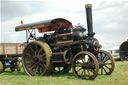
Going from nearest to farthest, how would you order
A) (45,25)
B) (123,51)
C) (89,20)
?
(89,20) < (45,25) < (123,51)

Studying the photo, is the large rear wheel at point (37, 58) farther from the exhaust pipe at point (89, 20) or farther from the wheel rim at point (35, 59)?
the exhaust pipe at point (89, 20)

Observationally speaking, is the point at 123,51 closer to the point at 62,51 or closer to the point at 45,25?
the point at 62,51

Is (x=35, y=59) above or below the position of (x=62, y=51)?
below

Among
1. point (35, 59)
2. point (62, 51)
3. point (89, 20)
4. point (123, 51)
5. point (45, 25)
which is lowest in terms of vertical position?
point (123, 51)

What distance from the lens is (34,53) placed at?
35.0 feet

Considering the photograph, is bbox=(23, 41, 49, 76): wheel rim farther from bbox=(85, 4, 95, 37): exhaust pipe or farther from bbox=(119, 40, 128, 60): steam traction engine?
bbox=(119, 40, 128, 60): steam traction engine

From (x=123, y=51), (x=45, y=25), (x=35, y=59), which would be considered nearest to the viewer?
(x=45, y=25)

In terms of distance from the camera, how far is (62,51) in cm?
1014

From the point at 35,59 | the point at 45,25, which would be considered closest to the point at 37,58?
the point at 35,59

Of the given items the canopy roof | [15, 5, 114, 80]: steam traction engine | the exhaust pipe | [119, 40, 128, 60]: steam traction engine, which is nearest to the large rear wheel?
[15, 5, 114, 80]: steam traction engine

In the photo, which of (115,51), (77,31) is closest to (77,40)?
(77,31)

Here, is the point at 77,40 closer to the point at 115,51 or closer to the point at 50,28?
the point at 50,28

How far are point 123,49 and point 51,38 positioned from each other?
1319cm

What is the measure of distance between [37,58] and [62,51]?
1.27 m
